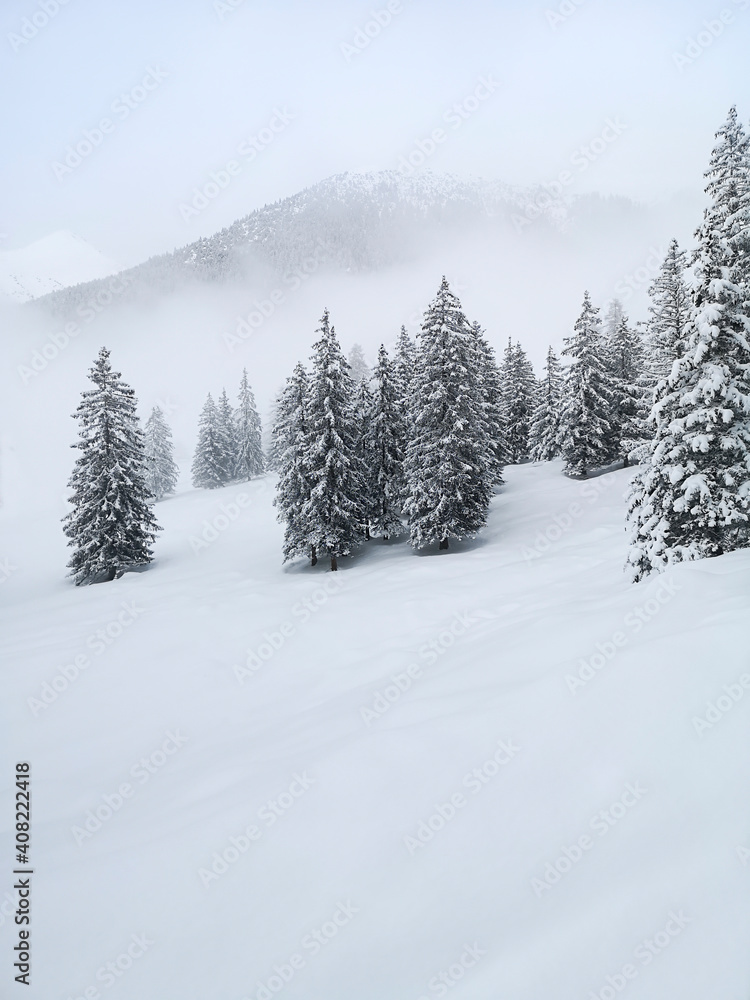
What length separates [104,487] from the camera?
82.1 ft

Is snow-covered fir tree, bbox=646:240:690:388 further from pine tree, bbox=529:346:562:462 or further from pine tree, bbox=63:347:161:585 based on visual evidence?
pine tree, bbox=63:347:161:585

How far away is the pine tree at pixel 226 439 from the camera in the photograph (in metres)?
60.3

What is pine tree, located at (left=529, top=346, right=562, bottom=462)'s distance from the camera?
129 feet

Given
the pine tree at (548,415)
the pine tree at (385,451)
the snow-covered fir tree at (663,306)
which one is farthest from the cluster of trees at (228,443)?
the snow-covered fir tree at (663,306)

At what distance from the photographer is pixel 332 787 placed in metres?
5.35

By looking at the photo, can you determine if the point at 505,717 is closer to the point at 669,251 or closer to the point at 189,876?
the point at 189,876

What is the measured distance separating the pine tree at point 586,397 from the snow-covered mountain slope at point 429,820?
88.5 ft

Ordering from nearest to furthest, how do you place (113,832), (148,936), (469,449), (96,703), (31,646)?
1. (148,936)
2. (113,832)
3. (96,703)
4. (31,646)
5. (469,449)

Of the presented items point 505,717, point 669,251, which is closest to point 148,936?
point 505,717

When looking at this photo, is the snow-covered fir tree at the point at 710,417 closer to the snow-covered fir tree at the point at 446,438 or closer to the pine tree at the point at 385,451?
the snow-covered fir tree at the point at 446,438

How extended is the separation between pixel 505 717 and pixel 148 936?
3920 millimetres

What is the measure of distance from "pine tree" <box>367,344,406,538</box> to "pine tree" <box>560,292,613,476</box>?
14444mm

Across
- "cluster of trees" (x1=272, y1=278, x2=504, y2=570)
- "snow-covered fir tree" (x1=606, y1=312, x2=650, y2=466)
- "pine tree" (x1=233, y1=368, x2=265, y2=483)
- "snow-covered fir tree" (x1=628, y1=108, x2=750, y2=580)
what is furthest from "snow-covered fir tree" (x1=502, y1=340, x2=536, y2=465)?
"pine tree" (x1=233, y1=368, x2=265, y2=483)

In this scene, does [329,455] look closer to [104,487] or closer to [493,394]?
[104,487]
